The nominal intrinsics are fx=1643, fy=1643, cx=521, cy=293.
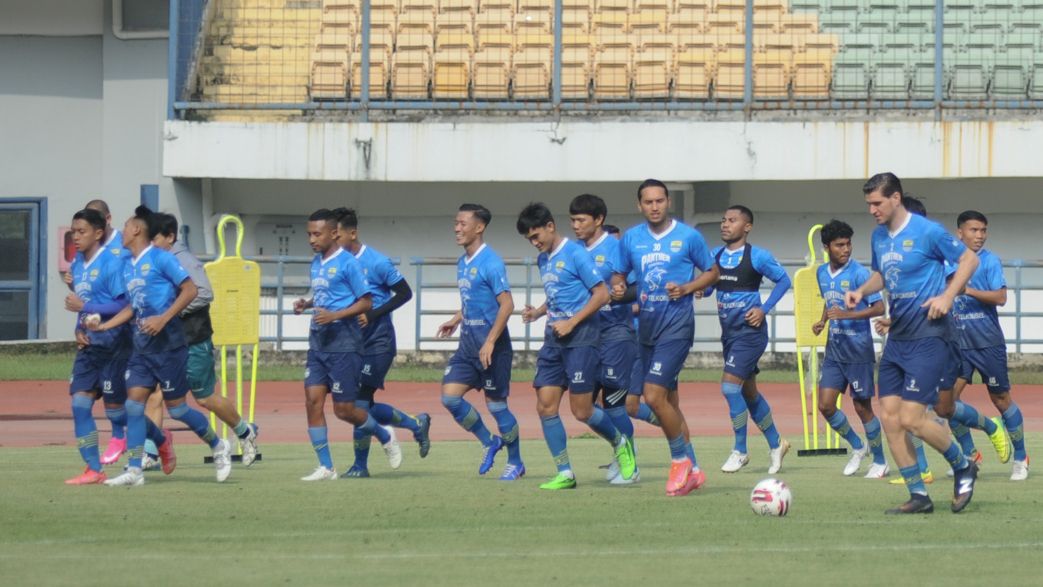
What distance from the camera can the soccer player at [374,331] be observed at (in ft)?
41.2

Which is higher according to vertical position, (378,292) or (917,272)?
(917,272)

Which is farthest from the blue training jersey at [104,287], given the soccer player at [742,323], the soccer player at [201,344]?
the soccer player at [742,323]

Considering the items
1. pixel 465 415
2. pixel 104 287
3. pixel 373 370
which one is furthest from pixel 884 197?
pixel 104 287

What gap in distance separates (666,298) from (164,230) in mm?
4150

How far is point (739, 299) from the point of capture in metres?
13.4

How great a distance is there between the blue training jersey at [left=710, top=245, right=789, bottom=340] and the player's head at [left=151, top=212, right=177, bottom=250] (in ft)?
14.3

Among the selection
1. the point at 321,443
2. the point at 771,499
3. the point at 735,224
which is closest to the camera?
the point at 771,499

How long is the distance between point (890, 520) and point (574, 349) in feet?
8.97

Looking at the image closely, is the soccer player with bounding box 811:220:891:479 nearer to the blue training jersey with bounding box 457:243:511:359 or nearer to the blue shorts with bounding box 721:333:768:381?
the blue shorts with bounding box 721:333:768:381

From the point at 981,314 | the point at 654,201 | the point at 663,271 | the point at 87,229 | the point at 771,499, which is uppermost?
the point at 654,201

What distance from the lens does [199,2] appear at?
27.4m

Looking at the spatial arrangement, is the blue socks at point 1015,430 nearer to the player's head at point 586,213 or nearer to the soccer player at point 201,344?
the player's head at point 586,213

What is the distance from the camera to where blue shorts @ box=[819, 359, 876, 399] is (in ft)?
42.2

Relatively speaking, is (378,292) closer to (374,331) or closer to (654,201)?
(374,331)
